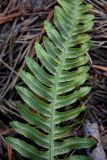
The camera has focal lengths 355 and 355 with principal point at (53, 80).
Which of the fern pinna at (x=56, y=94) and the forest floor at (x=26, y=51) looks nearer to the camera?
the fern pinna at (x=56, y=94)

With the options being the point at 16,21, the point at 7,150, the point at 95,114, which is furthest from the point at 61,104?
the point at 16,21

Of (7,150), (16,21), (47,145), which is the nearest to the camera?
(47,145)

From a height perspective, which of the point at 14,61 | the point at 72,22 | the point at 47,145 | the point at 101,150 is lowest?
the point at 101,150

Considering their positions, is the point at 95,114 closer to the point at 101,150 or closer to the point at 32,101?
the point at 101,150

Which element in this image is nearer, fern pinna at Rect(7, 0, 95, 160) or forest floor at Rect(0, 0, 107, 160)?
fern pinna at Rect(7, 0, 95, 160)
